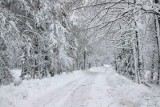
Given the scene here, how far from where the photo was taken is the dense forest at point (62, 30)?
21.3 ft

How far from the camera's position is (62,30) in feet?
63.2

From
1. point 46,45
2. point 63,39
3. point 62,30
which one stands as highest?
point 62,30

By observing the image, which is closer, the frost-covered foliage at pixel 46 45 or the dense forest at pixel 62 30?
the dense forest at pixel 62 30

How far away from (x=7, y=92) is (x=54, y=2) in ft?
25.1

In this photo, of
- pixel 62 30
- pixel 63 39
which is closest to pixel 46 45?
pixel 63 39

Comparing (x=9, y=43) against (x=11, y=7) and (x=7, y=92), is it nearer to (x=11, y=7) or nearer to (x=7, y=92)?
(x=11, y=7)

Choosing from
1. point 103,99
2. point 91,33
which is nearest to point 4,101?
point 103,99

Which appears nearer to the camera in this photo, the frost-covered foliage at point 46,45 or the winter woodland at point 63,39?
the winter woodland at point 63,39

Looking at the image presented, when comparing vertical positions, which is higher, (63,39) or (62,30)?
(62,30)

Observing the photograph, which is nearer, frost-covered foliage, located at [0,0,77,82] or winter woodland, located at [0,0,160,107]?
winter woodland, located at [0,0,160,107]

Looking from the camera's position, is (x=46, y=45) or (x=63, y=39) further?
(x=63, y=39)

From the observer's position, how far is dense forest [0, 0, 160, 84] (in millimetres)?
6500

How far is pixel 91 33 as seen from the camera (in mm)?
6949

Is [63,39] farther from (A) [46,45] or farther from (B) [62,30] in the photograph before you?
(A) [46,45]
